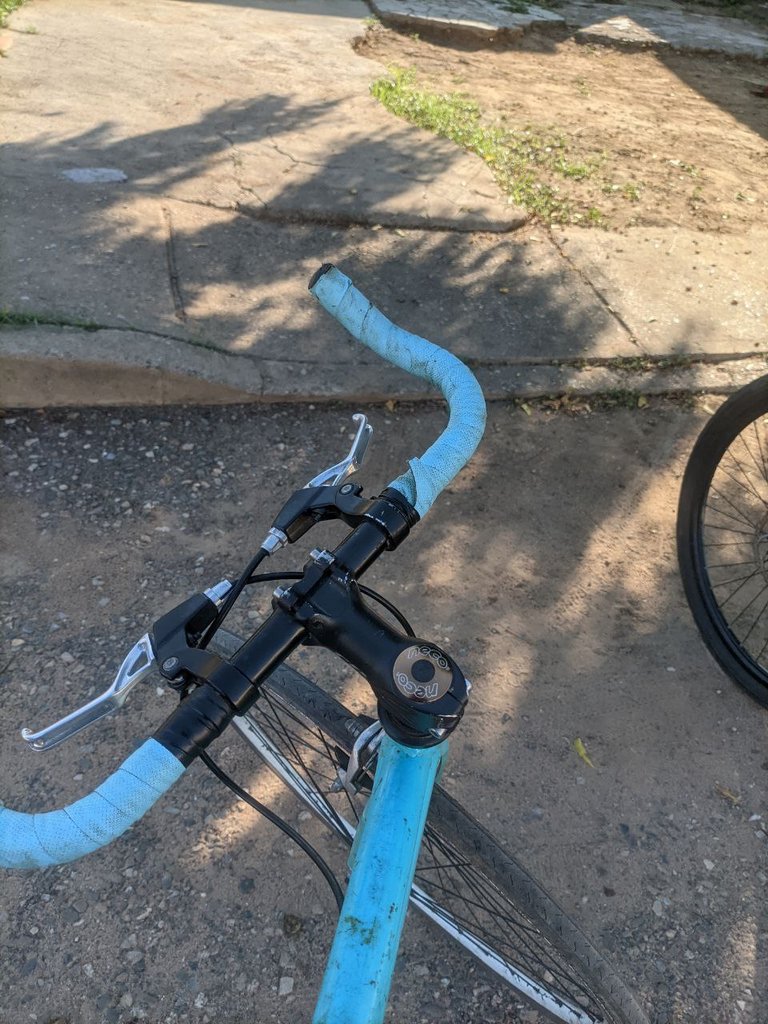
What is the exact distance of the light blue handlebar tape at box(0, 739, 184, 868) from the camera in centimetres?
79

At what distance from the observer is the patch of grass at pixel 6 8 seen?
6.18 metres

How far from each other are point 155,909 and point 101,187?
3528 mm

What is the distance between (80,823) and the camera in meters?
0.80

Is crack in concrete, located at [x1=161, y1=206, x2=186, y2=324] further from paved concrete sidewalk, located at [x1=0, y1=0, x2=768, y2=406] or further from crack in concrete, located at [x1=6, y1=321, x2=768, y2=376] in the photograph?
crack in concrete, located at [x1=6, y1=321, x2=768, y2=376]

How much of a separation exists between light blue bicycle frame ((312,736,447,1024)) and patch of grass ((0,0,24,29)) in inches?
268

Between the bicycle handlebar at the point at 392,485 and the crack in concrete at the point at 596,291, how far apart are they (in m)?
2.94

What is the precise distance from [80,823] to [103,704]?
159 mm

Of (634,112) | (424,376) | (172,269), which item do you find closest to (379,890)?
(424,376)

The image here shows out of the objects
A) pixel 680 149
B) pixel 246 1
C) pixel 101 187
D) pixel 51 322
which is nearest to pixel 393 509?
pixel 51 322

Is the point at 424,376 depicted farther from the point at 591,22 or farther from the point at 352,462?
the point at 591,22

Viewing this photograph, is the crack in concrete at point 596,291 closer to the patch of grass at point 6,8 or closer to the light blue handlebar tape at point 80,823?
the light blue handlebar tape at point 80,823

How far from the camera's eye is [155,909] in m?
2.10

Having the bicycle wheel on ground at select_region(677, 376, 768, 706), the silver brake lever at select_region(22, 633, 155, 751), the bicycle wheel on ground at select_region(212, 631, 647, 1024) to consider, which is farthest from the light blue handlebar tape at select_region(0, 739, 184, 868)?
the bicycle wheel on ground at select_region(677, 376, 768, 706)

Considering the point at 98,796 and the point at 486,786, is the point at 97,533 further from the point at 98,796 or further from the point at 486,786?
the point at 98,796
